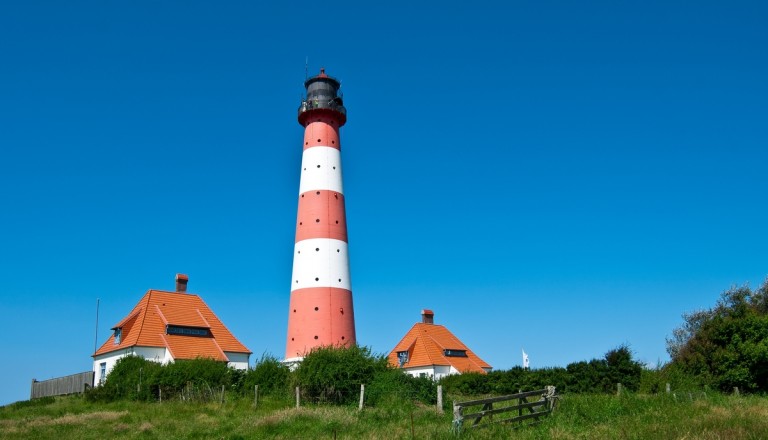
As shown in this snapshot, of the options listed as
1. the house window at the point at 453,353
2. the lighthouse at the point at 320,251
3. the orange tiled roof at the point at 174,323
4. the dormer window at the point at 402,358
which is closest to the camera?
the lighthouse at the point at 320,251

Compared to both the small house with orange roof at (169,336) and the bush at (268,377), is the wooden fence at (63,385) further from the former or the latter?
the bush at (268,377)

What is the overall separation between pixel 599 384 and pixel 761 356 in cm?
789

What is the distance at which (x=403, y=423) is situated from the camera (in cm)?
1998

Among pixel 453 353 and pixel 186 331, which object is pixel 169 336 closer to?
pixel 186 331

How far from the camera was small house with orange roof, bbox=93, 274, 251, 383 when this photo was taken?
40.5m

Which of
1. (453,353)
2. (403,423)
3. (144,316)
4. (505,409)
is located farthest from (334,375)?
(453,353)

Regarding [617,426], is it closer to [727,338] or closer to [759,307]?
[727,338]

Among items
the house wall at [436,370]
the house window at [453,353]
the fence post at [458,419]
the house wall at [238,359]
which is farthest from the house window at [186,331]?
the fence post at [458,419]

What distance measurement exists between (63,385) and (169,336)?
7794 millimetres

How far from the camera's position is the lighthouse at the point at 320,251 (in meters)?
38.1

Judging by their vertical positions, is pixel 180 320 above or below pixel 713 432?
above

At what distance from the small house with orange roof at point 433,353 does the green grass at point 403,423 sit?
81.5 ft

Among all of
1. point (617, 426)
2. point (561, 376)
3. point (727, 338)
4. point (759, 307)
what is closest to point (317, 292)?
point (561, 376)

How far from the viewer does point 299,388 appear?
29.2 meters
